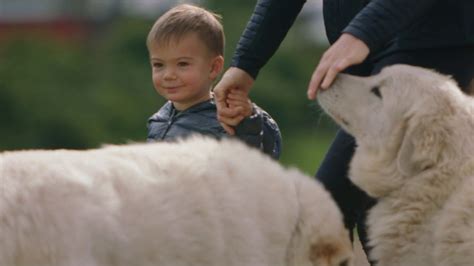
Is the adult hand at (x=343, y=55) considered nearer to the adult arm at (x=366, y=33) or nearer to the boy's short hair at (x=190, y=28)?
the adult arm at (x=366, y=33)

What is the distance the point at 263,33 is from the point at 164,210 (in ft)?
6.70

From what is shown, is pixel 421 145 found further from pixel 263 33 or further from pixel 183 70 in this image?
pixel 183 70

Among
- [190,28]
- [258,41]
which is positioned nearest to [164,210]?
[258,41]

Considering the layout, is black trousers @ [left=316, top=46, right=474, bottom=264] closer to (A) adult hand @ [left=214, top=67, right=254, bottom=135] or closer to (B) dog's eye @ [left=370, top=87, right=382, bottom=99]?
(B) dog's eye @ [left=370, top=87, right=382, bottom=99]

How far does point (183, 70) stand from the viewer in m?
6.71

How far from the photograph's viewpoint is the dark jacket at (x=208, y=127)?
21.0ft

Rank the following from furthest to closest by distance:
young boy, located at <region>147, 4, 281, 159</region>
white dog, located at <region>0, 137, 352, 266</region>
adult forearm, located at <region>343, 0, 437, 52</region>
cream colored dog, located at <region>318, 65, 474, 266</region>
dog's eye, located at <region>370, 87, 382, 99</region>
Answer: young boy, located at <region>147, 4, 281, 159</region> → dog's eye, located at <region>370, 87, 382, 99</region> → adult forearm, located at <region>343, 0, 437, 52</region> → cream colored dog, located at <region>318, 65, 474, 266</region> → white dog, located at <region>0, 137, 352, 266</region>

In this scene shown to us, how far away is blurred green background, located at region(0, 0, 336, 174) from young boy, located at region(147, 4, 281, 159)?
47.9 ft

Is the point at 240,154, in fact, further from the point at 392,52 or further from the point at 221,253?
the point at 392,52

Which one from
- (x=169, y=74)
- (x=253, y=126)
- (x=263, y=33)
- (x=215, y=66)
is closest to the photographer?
(x=253, y=126)

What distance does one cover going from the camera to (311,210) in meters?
5.07

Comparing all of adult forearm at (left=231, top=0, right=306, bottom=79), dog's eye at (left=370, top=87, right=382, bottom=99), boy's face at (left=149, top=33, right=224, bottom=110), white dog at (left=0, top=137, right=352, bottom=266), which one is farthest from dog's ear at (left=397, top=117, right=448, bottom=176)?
boy's face at (left=149, top=33, right=224, bottom=110)

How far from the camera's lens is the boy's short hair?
22.1 ft

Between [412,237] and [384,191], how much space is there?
0.27 meters
